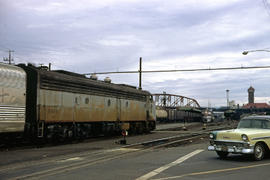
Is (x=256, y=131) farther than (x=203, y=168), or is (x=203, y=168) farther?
(x=256, y=131)

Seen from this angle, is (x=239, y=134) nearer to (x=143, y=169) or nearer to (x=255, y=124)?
(x=255, y=124)

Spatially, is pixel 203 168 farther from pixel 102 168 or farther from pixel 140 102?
pixel 140 102

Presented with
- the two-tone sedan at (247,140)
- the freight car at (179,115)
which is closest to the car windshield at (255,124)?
the two-tone sedan at (247,140)

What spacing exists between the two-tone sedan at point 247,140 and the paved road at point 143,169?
1.16 ft

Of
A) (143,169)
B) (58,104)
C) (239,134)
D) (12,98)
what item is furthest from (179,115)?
(143,169)

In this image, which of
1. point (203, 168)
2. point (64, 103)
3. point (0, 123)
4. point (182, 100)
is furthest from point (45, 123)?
point (182, 100)

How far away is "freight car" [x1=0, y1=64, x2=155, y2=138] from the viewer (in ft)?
48.4

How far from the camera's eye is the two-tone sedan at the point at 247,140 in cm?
1078

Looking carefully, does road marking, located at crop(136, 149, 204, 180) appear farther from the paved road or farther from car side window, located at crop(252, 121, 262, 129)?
car side window, located at crop(252, 121, 262, 129)

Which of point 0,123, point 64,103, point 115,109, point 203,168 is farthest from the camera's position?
point 115,109

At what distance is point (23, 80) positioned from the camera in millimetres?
15523

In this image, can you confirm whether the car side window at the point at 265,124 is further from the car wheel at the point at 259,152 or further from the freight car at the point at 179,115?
the freight car at the point at 179,115

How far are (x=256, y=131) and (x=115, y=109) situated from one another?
42.9ft

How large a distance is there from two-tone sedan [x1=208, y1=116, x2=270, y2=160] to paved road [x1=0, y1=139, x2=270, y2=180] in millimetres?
353
